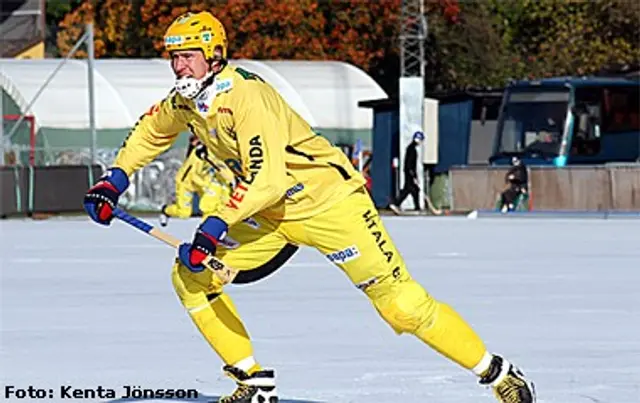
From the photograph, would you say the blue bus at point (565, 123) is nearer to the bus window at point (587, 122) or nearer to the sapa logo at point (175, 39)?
the bus window at point (587, 122)

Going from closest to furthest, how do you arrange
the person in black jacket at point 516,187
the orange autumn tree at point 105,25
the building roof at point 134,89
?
the person in black jacket at point 516,187 → the building roof at point 134,89 → the orange autumn tree at point 105,25

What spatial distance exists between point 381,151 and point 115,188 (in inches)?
1231

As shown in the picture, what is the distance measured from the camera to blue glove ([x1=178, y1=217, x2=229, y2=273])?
740 cm

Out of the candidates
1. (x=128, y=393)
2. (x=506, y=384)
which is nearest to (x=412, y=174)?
(x=128, y=393)

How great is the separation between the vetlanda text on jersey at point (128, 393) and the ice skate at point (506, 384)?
5.01 ft

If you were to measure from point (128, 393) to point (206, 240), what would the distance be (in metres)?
1.42

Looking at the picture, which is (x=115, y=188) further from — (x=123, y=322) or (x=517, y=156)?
(x=517, y=156)

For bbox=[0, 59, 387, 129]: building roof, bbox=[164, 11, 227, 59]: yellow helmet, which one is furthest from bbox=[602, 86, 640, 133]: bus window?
bbox=[164, 11, 227, 59]: yellow helmet

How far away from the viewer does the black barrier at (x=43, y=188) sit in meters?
30.8

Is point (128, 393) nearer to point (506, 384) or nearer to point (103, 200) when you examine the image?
point (103, 200)

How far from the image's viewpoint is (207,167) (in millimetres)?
24188

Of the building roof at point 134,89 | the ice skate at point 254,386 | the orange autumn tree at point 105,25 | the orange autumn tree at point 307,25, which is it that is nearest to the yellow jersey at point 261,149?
the ice skate at point 254,386

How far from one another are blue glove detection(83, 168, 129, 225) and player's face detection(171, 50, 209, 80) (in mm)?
743

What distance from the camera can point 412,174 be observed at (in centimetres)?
3491
